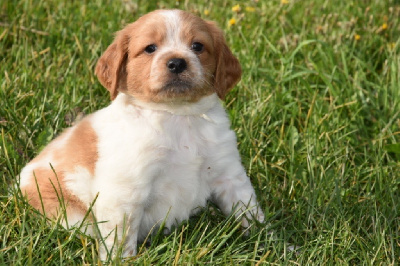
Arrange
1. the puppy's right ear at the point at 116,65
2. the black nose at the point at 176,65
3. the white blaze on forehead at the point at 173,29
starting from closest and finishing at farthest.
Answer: the black nose at the point at 176,65 → the white blaze on forehead at the point at 173,29 → the puppy's right ear at the point at 116,65

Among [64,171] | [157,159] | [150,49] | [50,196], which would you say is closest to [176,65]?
[150,49]

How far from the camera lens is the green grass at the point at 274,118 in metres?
4.03

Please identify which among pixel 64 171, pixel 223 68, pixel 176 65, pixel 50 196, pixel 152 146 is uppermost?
pixel 176 65

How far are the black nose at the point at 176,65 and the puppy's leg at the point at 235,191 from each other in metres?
0.72

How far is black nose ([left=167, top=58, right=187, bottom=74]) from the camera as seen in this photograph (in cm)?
395

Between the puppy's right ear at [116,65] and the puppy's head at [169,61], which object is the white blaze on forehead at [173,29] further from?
the puppy's right ear at [116,65]

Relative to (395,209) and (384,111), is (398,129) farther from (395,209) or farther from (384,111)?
(395,209)

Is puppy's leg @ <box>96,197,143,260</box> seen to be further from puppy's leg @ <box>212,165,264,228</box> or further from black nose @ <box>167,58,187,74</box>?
black nose @ <box>167,58,187,74</box>

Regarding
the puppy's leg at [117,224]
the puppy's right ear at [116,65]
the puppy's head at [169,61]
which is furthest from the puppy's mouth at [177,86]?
the puppy's leg at [117,224]

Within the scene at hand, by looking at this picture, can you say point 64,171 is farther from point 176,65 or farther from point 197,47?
point 197,47

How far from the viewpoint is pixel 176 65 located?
3.95 metres

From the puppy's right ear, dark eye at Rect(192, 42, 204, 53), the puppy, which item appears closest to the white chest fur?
the puppy

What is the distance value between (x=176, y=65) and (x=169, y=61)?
0.17 feet

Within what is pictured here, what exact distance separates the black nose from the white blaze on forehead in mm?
216
